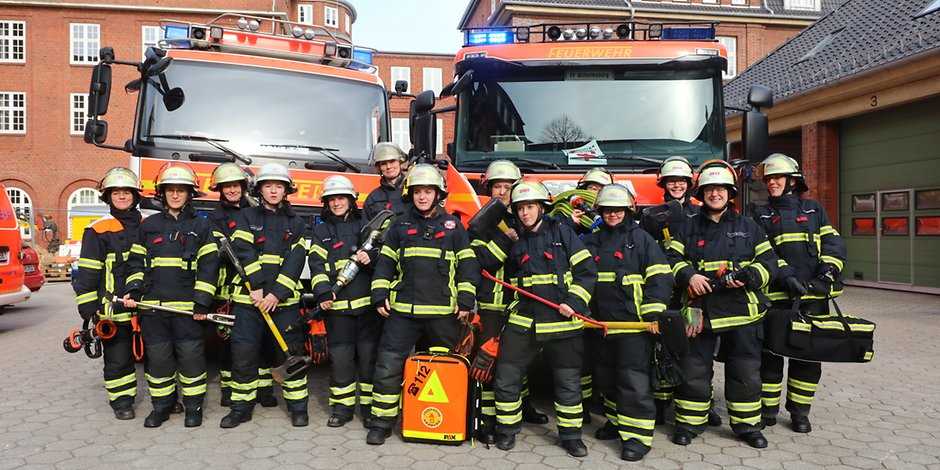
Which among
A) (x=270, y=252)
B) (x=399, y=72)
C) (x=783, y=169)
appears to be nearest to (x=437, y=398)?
(x=270, y=252)

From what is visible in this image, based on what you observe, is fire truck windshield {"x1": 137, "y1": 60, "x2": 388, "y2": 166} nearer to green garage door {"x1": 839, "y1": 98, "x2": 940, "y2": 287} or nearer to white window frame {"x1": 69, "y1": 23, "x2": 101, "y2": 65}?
green garage door {"x1": 839, "y1": 98, "x2": 940, "y2": 287}

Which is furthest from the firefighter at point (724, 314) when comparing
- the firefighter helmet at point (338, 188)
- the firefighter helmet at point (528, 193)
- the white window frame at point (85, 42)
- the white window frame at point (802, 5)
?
the white window frame at point (802, 5)

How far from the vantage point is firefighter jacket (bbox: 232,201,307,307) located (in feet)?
16.3

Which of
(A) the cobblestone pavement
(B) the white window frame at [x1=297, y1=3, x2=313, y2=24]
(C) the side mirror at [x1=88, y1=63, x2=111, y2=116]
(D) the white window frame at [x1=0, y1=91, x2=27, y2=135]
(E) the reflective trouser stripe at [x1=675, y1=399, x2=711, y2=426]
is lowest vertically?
(A) the cobblestone pavement

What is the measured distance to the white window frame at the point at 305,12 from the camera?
Result: 3794 centimetres

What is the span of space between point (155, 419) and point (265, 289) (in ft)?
3.98

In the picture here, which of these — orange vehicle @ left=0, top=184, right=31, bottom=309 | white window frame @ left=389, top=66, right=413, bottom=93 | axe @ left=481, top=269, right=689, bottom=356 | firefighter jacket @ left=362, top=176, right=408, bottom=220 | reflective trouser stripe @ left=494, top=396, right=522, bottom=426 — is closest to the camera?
axe @ left=481, top=269, right=689, bottom=356

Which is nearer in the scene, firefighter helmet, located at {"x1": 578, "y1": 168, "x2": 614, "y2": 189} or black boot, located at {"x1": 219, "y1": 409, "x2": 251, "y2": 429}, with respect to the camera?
black boot, located at {"x1": 219, "y1": 409, "x2": 251, "y2": 429}

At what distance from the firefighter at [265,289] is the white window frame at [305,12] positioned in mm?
35488

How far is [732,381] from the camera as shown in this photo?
15.3 ft

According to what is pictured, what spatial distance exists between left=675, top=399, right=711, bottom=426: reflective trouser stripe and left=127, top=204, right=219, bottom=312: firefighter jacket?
3.37 m

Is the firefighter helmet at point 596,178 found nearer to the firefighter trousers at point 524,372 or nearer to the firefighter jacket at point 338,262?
the firefighter trousers at point 524,372

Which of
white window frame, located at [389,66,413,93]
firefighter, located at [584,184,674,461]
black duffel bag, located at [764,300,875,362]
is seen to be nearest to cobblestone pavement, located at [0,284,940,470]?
firefighter, located at [584,184,674,461]

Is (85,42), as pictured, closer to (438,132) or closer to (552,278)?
(438,132)
